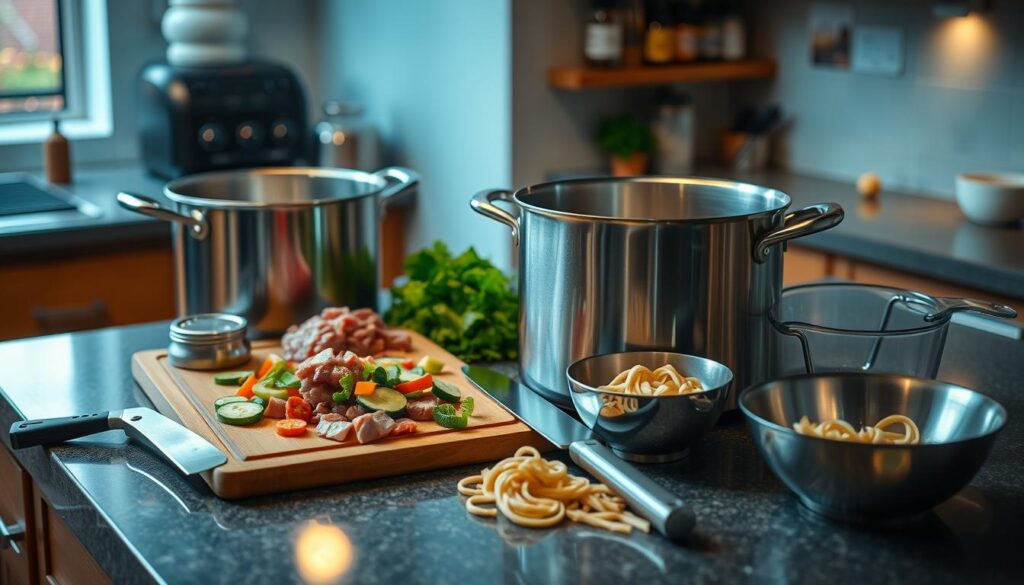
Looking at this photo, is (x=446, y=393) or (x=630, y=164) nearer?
(x=446, y=393)

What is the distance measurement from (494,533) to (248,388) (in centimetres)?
41

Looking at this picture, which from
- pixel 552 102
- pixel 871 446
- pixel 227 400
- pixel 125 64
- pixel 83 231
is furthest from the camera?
pixel 125 64

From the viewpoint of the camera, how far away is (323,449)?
3.84 ft

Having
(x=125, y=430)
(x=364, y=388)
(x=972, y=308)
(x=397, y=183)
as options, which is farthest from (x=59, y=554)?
(x=972, y=308)

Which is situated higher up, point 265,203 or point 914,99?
point 914,99

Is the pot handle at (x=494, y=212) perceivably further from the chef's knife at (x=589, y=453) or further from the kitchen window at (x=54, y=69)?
the kitchen window at (x=54, y=69)

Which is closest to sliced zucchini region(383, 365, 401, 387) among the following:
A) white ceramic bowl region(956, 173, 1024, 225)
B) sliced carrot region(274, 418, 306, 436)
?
sliced carrot region(274, 418, 306, 436)

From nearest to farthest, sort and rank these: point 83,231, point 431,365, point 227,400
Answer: point 227,400, point 431,365, point 83,231

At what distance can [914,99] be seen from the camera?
9.57 ft

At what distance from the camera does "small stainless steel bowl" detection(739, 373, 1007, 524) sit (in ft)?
3.25

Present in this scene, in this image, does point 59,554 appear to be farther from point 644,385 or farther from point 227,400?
point 644,385

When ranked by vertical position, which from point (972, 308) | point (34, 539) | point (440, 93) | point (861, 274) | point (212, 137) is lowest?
point (34, 539)

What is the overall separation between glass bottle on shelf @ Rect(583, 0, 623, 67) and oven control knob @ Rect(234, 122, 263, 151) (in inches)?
33.5

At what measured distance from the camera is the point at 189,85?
294 centimetres
